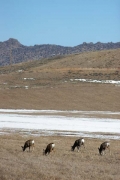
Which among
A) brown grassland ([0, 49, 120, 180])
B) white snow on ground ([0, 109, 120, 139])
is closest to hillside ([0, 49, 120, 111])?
brown grassland ([0, 49, 120, 180])

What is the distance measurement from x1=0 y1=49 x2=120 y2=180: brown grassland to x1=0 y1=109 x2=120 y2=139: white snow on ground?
3789 millimetres

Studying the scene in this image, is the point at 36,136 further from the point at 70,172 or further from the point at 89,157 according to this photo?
the point at 70,172

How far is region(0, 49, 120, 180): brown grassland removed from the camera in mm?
17531

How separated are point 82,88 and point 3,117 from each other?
89.1ft

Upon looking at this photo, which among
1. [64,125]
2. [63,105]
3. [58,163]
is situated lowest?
[63,105]

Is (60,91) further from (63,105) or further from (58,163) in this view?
(58,163)

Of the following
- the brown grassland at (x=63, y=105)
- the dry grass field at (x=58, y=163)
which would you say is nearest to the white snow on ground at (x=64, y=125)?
the brown grassland at (x=63, y=105)

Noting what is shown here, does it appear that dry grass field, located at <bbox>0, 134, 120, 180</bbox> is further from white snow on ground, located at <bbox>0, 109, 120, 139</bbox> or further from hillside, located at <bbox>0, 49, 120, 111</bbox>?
hillside, located at <bbox>0, 49, 120, 111</bbox>

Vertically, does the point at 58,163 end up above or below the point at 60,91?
above

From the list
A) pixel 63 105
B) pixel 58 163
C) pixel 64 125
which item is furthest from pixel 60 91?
pixel 58 163

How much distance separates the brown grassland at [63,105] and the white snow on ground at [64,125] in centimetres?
379

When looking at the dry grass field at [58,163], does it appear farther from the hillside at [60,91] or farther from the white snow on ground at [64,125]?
the hillside at [60,91]

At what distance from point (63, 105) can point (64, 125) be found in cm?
1965

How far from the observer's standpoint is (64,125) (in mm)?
40656
